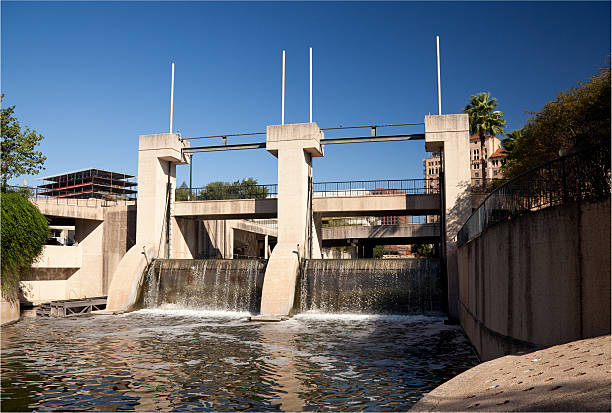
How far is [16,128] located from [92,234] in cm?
808

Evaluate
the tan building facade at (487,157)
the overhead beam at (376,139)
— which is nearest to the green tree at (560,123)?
the overhead beam at (376,139)

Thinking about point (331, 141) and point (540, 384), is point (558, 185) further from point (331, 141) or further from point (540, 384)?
point (331, 141)

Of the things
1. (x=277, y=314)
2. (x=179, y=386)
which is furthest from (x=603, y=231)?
(x=277, y=314)

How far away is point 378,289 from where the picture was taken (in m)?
24.8

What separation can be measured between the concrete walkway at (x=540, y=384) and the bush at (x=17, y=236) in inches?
892

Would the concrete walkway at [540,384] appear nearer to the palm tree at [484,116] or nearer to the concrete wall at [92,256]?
the concrete wall at [92,256]

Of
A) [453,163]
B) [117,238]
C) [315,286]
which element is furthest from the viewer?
[117,238]

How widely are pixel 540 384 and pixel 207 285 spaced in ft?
74.2

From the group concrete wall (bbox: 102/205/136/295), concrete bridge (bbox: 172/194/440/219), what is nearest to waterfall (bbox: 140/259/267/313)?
concrete bridge (bbox: 172/194/440/219)

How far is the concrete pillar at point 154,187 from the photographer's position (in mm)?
31531

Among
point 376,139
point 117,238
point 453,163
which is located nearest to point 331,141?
point 376,139

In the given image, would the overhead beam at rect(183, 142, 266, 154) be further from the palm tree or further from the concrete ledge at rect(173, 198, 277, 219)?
the palm tree

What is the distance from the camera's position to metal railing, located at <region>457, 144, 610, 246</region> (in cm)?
830

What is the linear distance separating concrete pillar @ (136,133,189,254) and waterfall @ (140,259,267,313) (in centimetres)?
309
